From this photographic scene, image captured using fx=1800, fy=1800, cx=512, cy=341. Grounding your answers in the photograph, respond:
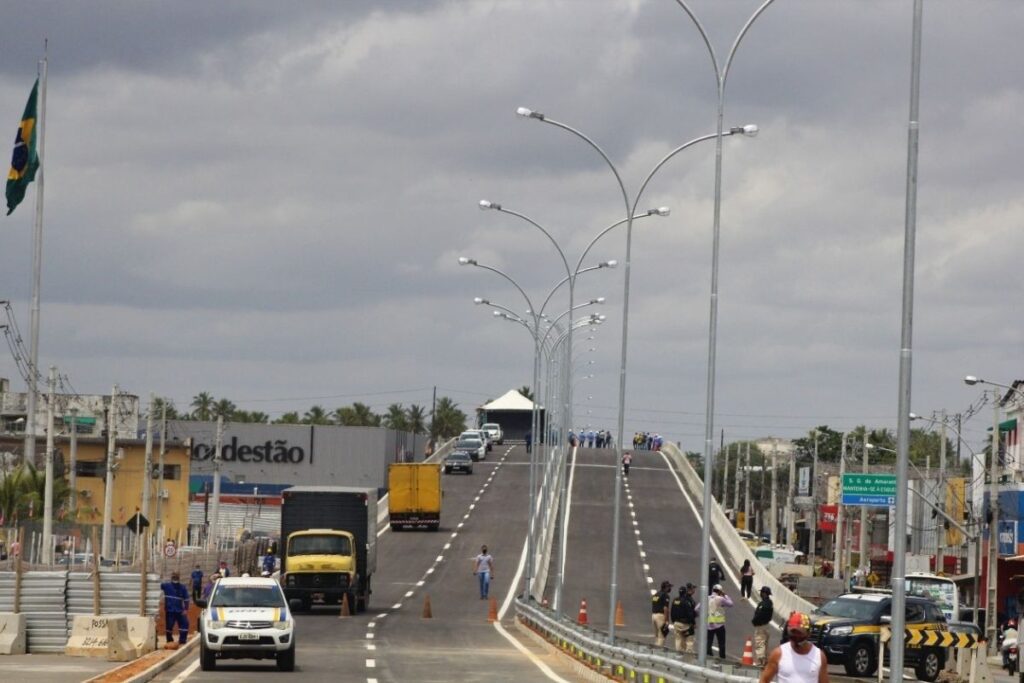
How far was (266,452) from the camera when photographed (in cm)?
13575

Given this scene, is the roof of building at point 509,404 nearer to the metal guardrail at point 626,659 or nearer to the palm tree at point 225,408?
the palm tree at point 225,408

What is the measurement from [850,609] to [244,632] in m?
14.0

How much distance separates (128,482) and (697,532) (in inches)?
1480

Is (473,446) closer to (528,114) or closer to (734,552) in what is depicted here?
(734,552)

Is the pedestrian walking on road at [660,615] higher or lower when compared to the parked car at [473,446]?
lower

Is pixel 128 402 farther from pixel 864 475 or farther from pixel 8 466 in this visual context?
pixel 864 475

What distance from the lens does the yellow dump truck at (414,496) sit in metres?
81.7

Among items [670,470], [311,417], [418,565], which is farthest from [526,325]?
[311,417]

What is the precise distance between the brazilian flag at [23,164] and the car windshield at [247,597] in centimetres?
2201

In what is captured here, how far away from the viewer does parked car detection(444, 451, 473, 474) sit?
110938mm

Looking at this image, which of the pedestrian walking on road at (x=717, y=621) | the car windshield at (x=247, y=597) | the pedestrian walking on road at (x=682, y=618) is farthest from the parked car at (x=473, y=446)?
the car windshield at (x=247, y=597)

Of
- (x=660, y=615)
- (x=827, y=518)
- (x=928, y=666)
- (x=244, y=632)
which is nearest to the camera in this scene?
(x=244, y=632)

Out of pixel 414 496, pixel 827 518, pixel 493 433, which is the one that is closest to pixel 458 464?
pixel 827 518

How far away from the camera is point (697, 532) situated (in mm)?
84250
